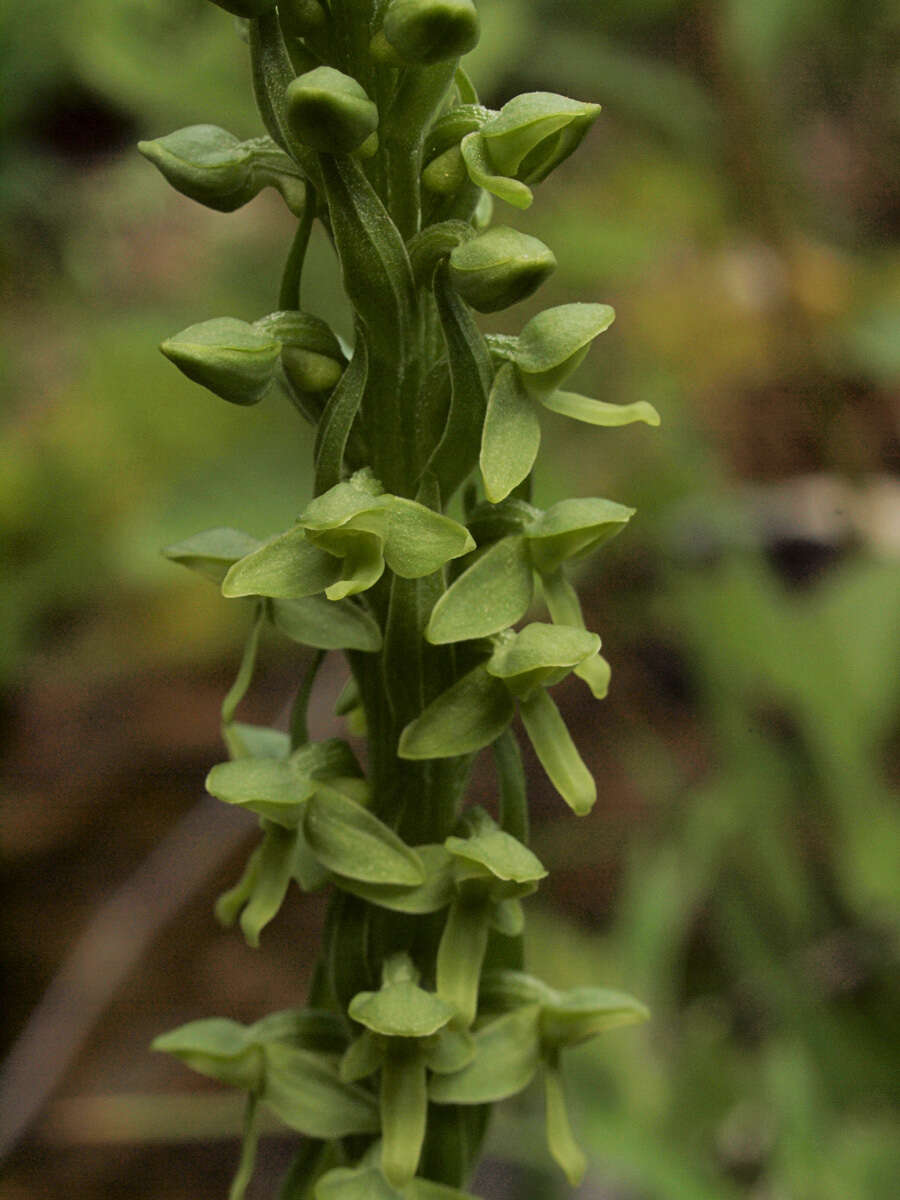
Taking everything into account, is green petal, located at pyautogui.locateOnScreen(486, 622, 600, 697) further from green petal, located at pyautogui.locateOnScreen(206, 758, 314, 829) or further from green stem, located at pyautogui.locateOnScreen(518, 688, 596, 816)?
green petal, located at pyautogui.locateOnScreen(206, 758, 314, 829)

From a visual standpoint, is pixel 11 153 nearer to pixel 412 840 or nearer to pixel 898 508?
pixel 898 508

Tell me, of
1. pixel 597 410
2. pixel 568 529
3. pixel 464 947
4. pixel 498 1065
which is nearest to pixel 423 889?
pixel 464 947

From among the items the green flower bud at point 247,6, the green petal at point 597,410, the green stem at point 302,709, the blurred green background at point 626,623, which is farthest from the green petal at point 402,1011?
the blurred green background at point 626,623

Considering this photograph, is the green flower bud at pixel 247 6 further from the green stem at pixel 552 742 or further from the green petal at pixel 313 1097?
the green petal at pixel 313 1097

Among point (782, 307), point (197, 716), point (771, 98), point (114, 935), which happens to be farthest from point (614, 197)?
point (114, 935)

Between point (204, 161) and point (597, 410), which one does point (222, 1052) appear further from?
point (204, 161)

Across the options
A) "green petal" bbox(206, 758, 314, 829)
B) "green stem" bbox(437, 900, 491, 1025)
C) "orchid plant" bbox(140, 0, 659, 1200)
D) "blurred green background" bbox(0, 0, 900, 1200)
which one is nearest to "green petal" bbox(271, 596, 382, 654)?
"orchid plant" bbox(140, 0, 659, 1200)
